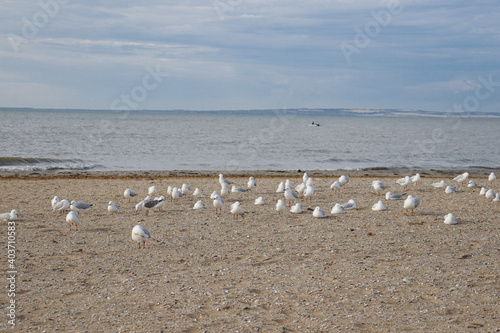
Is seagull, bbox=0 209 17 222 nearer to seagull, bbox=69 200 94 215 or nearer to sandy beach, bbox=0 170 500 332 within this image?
sandy beach, bbox=0 170 500 332

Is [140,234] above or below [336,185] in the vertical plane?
below

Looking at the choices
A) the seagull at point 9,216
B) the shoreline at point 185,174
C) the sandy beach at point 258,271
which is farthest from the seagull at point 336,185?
the seagull at point 9,216

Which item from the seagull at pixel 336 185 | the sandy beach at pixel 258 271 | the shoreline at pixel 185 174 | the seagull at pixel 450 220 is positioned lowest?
the sandy beach at pixel 258 271

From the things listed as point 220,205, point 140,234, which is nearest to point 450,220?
point 220,205

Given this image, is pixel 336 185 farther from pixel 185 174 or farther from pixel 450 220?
pixel 185 174

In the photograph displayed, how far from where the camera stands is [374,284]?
7.73 metres

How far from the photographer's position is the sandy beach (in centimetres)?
645

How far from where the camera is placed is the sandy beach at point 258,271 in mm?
6449

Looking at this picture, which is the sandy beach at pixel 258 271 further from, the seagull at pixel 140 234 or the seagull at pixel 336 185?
the seagull at pixel 336 185

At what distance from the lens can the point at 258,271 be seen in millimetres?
8445

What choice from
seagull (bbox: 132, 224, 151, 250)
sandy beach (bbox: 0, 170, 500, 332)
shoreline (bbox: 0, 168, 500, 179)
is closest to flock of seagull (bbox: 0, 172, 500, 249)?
seagull (bbox: 132, 224, 151, 250)

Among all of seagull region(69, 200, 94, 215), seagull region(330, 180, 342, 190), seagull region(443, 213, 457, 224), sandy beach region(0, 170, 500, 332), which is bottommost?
sandy beach region(0, 170, 500, 332)

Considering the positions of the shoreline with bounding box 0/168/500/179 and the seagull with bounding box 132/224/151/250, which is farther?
the shoreline with bounding box 0/168/500/179

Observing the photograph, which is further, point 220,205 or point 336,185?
point 336,185
